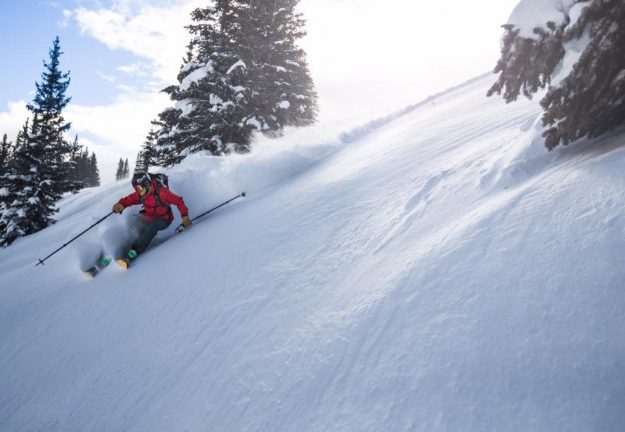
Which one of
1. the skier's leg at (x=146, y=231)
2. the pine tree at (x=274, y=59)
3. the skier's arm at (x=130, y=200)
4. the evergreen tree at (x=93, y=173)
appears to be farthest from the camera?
the evergreen tree at (x=93, y=173)

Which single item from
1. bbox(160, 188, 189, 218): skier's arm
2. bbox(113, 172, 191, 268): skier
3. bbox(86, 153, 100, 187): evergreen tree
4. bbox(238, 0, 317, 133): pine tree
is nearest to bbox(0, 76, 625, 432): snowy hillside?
bbox(113, 172, 191, 268): skier

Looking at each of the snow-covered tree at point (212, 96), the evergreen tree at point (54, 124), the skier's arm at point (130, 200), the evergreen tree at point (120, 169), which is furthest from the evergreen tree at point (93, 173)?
the skier's arm at point (130, 200)

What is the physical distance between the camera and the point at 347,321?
8.91 feet

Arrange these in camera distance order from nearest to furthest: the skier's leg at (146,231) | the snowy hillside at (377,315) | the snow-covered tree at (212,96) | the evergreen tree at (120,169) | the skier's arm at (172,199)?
the snowy hillside at (377,315)
the skier's leg at (146,231)
the skier's arm at (172,199)
the snow-covered tree at (212,96)
the evergreen tree at (120,169)

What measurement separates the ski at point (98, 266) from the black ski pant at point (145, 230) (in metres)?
0.47

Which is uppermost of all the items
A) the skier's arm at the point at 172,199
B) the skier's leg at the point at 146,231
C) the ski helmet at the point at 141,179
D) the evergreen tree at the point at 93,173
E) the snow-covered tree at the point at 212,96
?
the evergreen tree at the point at 93,173

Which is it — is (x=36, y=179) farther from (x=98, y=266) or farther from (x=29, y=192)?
(x=98, y=266)

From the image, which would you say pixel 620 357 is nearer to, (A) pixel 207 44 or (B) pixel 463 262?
(B) pixel 463 262

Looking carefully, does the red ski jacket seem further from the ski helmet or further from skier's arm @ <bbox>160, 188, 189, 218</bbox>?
the ski helmet

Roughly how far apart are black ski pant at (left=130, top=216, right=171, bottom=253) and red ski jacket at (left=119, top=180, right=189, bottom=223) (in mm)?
96

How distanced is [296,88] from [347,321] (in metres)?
16.8

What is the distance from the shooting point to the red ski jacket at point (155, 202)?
23.7ft

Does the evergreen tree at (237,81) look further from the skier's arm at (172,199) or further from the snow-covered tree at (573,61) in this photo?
the snow-covered tree at (573,61)

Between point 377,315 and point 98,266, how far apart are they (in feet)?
19.3
